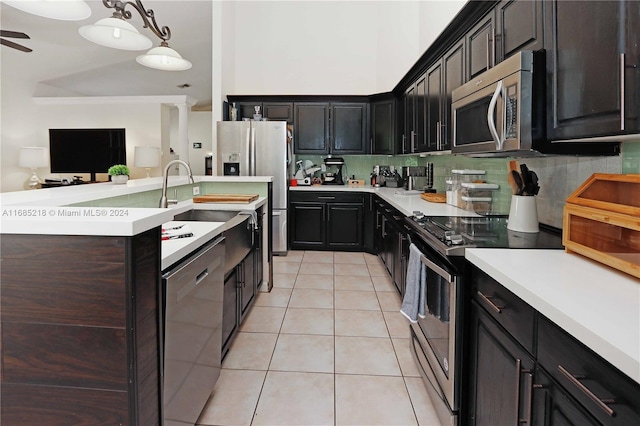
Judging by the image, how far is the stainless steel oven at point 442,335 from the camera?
166 cm

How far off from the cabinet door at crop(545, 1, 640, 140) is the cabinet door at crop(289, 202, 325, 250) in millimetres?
4073

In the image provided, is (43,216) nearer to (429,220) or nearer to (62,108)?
(429,220)

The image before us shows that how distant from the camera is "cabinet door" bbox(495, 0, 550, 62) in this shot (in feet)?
5.64

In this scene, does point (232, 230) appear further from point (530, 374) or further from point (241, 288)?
point (530, 374)

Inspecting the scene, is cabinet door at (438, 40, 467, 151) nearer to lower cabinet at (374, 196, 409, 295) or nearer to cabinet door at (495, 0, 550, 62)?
cabinet door at (495, 0, 550, 62)

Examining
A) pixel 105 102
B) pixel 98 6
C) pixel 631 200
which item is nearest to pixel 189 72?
pixel 105 102

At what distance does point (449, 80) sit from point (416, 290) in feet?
6.26

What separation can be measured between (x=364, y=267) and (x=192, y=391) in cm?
331

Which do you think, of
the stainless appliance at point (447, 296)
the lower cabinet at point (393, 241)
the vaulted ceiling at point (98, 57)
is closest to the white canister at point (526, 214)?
the stainless appliance at point (447, 296)

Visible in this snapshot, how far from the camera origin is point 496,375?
1359 millimetres

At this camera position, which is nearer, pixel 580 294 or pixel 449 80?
pixel 580 294

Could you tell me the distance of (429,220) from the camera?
247 centimetres

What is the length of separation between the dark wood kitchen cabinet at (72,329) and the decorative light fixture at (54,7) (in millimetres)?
1879

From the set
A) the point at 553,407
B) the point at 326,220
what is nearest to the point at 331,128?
the point at 326,220
